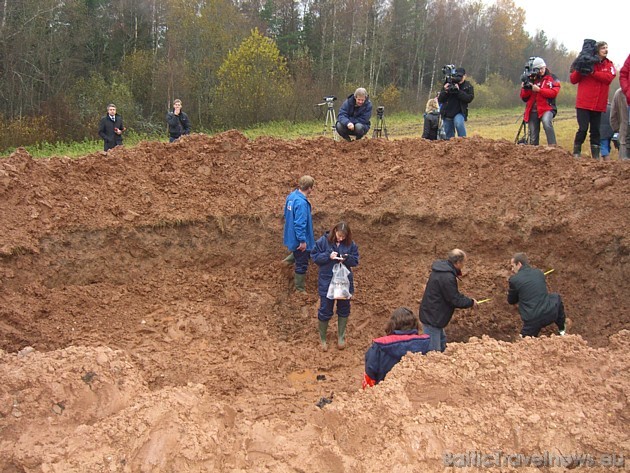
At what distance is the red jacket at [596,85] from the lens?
27.8 ft

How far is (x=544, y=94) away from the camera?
9125 mm

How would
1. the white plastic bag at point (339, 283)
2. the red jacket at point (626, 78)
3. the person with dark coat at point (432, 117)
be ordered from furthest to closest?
the person with dark coat at point (432, 117) < the red jacket at point (626, 78) < the white plastic bag at point (339, 283)

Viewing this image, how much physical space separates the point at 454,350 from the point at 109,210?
615 centimetres

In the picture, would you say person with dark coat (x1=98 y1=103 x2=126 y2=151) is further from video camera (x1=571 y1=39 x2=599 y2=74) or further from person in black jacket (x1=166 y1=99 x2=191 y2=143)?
video camera (x1=571 y1=39 x2=599 y2=74)

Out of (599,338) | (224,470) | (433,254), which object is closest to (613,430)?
(224,470)

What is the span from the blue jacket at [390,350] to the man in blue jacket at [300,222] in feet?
10.3

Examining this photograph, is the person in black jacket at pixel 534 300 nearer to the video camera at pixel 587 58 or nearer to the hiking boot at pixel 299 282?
the hiking boot at pixel 299 282

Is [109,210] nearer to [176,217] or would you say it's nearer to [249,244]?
[176,217]

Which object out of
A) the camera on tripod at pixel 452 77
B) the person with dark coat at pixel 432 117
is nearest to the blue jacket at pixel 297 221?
the camera on tripod at pixel 452 77

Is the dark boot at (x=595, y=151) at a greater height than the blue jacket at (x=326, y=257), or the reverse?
the dark boot at (x=595, y=151)

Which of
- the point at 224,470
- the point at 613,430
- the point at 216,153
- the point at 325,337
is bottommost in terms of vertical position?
the point at 325,337

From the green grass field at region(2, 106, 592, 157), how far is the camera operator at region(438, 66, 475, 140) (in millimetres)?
902

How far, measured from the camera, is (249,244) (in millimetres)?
8852

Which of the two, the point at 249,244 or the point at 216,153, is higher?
the point at 216,153
